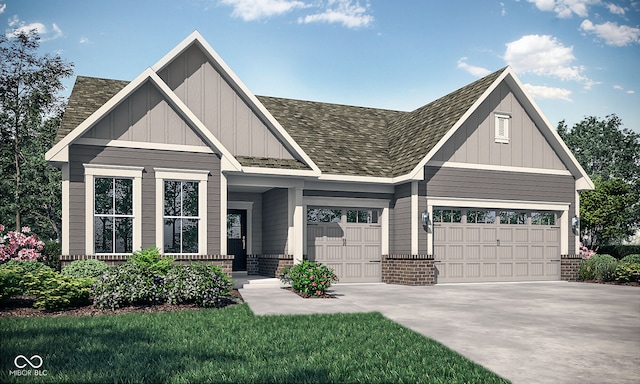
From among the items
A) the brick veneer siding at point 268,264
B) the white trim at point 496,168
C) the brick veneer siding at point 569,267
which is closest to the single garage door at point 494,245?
the brick veneer siding at point 569,267

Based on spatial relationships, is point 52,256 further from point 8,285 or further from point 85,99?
point 8,285

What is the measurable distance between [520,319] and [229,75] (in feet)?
33.8

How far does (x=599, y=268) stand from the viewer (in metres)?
20.0

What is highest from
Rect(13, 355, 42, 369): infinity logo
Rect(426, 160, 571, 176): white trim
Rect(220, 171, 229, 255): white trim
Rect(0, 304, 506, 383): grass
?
Rect(426, 160, 571, 176): white trim

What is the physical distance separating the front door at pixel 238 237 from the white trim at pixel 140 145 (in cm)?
522

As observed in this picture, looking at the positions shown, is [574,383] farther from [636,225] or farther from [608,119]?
[608,119]

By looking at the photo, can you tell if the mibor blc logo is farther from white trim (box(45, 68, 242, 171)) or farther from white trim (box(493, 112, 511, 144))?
white trim (box(493, 112, 511, 144))

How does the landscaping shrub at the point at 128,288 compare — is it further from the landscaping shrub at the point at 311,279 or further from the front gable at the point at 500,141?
the front gable at the point at 500,141

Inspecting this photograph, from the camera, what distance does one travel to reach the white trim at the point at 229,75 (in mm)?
15798

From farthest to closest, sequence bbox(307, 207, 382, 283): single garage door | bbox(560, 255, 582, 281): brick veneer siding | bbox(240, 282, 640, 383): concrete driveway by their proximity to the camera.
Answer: bbox(560, 255, 582, 281): brick veneer siding, bbox(307, 207, 382, 283): single garage door, bbox(240, 282, 640, 383): concrete driveway

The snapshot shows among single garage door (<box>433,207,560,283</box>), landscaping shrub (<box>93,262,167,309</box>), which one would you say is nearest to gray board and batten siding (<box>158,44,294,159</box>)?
landscaping shrub (<box>93,262,167,309</box>)

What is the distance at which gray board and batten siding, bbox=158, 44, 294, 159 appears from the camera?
1628cm

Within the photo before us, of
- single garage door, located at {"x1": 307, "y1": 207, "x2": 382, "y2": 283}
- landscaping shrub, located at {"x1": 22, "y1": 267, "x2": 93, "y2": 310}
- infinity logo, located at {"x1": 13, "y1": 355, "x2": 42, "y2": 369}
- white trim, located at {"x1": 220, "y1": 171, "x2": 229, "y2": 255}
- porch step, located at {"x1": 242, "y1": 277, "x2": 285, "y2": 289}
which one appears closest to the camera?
infinity logo, located at {"x1": 13, "y1": 355, "x2": 42, "y2": 369}

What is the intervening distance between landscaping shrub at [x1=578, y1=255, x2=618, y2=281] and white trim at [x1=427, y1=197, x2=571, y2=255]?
883 millimetres
